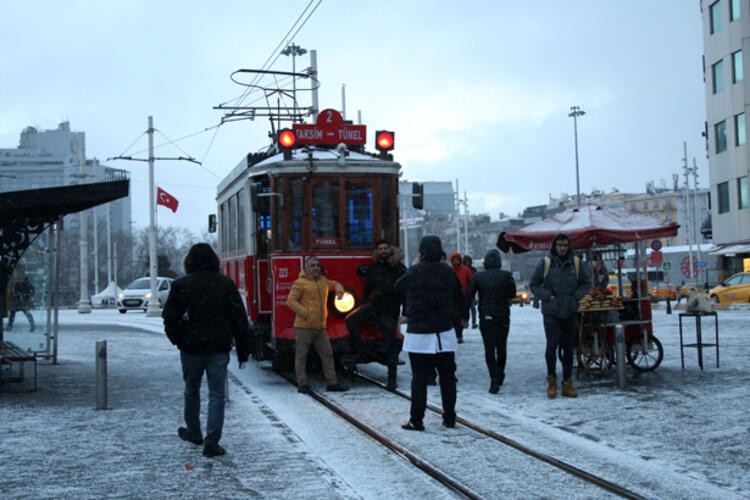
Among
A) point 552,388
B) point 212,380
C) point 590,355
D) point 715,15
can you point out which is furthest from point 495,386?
point 715,15

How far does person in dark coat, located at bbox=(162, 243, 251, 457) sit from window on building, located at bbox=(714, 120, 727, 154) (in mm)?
47426

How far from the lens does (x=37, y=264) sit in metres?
14.9

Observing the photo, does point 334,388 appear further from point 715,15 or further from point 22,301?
point 715,15

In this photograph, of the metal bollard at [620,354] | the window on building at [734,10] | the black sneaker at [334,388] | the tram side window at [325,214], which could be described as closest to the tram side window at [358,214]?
the tram side window at [325,214]

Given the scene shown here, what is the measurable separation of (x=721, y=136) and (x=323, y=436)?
47628mm

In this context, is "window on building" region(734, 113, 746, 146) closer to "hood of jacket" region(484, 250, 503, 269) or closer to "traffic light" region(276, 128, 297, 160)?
"hood of jacket" region(484, 250, 503, 269)

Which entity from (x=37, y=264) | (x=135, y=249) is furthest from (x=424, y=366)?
(x=135, y=249)

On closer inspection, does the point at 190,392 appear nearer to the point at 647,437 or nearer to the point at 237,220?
the point at 647,437

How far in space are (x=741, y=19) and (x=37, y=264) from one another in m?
42.7

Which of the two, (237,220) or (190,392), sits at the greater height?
(237,220)

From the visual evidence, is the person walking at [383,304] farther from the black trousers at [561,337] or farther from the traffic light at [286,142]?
the black trousers at [561,337]

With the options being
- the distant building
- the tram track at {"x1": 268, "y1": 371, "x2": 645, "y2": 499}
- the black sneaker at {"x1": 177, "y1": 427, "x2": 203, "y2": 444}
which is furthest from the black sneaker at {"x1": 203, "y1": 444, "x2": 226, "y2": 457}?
the distant building

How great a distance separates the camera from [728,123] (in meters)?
49.8

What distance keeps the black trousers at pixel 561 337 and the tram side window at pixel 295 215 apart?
3667 mm
